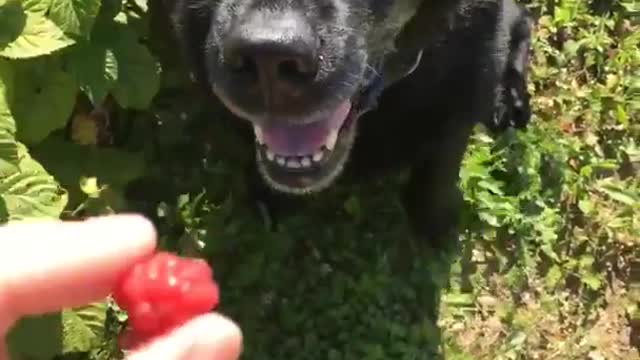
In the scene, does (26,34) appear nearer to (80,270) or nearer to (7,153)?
(7,153)

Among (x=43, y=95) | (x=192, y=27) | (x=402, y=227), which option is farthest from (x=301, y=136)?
(x=402, y=227)

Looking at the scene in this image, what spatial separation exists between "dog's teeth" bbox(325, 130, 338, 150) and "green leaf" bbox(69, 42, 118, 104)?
0.49 metres

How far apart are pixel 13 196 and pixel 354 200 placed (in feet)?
3.48

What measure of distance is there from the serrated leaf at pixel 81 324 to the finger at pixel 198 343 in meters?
1.32

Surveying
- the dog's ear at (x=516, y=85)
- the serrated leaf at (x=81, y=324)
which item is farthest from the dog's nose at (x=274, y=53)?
the dog's ear at (x=516, y=85)

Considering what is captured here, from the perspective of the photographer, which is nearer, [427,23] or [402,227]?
[427,23]

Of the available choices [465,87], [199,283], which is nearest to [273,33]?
[199,283]

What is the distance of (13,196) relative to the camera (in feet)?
7.23

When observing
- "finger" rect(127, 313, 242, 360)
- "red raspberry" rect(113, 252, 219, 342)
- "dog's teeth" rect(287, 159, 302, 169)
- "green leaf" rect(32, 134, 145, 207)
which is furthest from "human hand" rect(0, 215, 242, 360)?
"green leaf" rect(32, 134, 145, 207)

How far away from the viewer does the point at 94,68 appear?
2410 millimetres

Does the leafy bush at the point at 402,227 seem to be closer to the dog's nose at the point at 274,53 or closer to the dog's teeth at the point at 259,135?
the dog's teeth at the point at 259,135

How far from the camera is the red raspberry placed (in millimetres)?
1347

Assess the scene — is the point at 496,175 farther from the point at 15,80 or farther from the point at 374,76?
the point at 15,80

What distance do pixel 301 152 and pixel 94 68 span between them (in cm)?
48
